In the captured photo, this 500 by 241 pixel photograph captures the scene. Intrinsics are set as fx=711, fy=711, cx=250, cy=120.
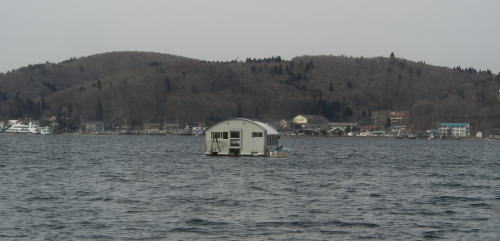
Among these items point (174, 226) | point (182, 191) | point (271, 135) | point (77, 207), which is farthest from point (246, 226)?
point (271, 135)

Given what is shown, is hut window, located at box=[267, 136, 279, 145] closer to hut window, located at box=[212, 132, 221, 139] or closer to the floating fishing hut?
the floating fishing hut

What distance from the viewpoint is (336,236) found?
32.7 metres

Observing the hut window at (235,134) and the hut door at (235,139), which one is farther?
the hut door at (235,139)

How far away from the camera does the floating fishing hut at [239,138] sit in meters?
89.8

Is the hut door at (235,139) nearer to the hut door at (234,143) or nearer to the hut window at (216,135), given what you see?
the hut door at (234,143)

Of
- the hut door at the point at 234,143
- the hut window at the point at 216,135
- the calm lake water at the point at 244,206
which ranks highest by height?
the hut window at the point at 216,135

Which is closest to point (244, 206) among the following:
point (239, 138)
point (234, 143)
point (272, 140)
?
point (239, 138)


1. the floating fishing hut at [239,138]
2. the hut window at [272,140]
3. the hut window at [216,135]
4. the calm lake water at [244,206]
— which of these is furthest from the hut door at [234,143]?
the calm lake water at [244,206]

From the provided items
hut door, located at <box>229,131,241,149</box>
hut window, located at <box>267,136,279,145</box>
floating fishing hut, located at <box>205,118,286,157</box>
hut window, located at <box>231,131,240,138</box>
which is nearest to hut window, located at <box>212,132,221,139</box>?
floating fishing hut, located at <box>205,118,286,157</box>

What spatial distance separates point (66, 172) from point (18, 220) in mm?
33234

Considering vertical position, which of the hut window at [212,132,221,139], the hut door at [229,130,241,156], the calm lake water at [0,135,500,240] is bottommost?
the calm lake water at [0,135,500,240]

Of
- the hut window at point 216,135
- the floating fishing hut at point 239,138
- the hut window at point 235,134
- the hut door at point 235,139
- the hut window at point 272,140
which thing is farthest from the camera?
the hut window at point 272,140

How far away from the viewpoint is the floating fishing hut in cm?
8975

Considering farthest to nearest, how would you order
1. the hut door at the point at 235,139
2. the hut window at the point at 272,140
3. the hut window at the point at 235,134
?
the hut window at the point at 272,140, the hut door at the point at 235,139, the hut window at the point at 235,134
